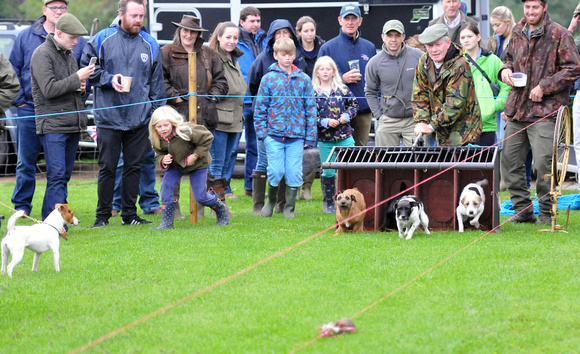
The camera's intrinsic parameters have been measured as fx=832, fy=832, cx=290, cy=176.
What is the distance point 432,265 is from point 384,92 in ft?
12.1

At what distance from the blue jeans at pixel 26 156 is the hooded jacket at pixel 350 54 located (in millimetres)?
3639

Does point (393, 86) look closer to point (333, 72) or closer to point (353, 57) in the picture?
point (333, 72)

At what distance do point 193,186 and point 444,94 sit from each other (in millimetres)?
2826

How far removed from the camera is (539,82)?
325 inches

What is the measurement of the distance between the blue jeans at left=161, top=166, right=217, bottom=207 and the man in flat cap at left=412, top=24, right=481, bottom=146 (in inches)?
92.3

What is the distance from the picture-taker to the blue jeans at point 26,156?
963 cm

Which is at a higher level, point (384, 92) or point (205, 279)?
point (384, 92)

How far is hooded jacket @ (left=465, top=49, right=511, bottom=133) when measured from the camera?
9.53 m

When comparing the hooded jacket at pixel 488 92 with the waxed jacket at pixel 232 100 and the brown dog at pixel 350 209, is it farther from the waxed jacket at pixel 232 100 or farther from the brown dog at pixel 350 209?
the waxed jacket at pixel 232 100

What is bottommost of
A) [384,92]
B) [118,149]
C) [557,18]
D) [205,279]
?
[205,279]

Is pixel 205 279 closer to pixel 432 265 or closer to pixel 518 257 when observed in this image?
pixel 432 265

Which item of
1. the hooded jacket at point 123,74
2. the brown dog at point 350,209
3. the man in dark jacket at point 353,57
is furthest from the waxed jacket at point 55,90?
the man in dark jacket at point 353,57

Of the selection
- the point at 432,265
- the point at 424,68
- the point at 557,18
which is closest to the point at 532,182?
the point at 424,68

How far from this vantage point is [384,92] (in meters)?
9.79
